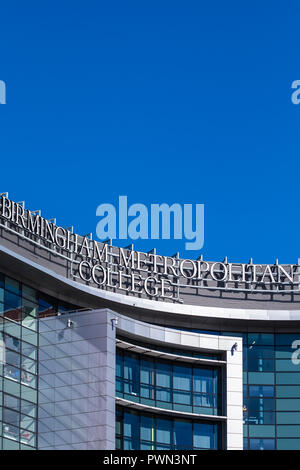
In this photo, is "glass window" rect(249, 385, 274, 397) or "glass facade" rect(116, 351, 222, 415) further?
"glass window" rect(249, 385, 274, 397)

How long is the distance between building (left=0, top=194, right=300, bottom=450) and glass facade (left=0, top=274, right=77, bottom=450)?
0.27 ft

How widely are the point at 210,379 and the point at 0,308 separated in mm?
17482

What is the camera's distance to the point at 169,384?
82.3 metres

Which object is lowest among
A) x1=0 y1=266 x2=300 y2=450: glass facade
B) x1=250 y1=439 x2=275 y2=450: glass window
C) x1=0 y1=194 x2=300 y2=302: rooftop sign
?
x1=250 y1=439 x2=275 y2=450: glass window

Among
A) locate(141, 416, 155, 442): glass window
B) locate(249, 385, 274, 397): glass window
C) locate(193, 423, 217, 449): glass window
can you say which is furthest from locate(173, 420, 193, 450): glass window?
locate(249, 385, 274, 397): glass window

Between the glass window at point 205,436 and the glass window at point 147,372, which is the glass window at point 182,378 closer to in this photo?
the glass window at point 147,372

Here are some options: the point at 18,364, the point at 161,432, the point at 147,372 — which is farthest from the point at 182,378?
the point at 18,364

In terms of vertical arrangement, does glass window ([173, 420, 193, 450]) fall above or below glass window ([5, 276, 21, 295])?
below

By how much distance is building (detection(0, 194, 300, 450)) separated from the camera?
7406cm

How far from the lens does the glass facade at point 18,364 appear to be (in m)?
71.9

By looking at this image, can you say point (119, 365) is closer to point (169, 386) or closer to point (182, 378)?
point (169, 386)

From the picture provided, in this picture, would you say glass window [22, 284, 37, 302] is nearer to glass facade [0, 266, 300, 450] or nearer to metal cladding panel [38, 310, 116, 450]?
glass facade [0, 266, 300, 450]

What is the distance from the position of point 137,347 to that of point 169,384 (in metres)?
4.07
